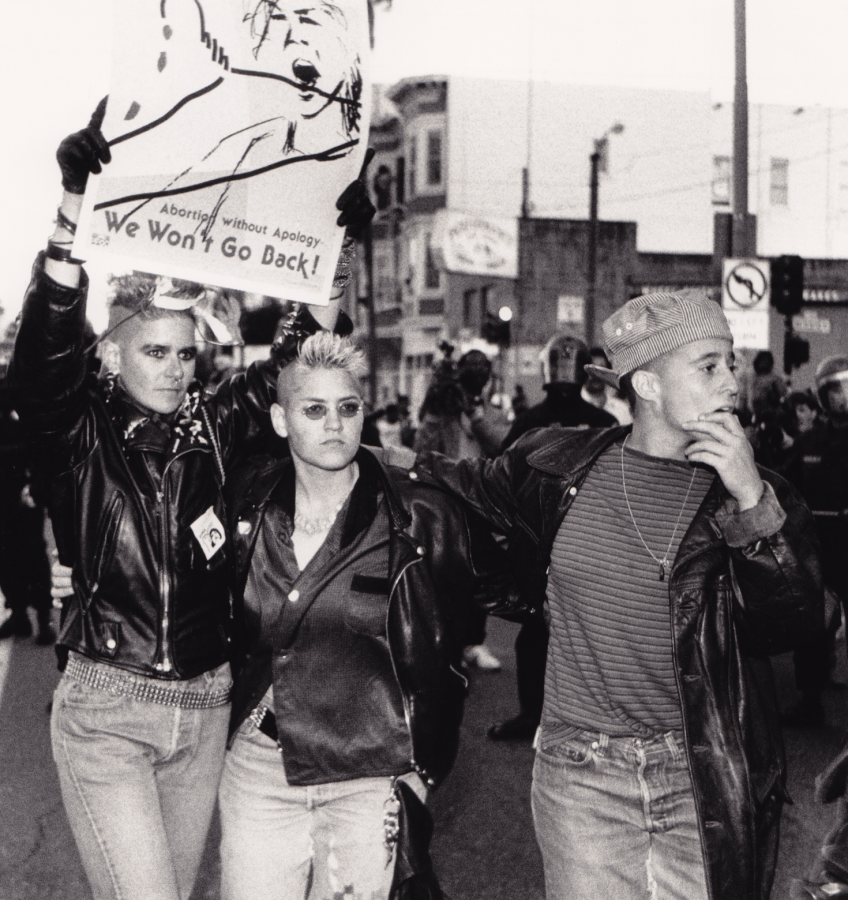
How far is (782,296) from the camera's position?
51.6ft

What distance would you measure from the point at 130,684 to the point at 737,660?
158 centimetres

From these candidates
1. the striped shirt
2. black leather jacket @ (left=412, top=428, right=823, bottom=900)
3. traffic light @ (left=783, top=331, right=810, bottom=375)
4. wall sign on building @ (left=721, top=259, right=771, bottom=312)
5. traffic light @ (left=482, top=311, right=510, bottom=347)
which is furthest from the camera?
traffic light @ (left=482, top=311, right=510, bottom=347)

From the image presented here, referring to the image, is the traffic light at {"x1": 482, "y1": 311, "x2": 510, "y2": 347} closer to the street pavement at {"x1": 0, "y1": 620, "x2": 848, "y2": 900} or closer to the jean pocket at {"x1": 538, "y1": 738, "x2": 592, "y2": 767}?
the street pavement at {"x1": 0, "y1": 620, "x2": 848, "y2": 900}

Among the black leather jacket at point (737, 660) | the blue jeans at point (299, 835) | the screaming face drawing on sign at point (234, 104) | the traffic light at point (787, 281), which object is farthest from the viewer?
the traffic light at point (787, 281)

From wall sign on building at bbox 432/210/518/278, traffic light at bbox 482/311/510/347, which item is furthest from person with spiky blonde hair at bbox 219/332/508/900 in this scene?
wall sign on building at bbox 432/210/518/278

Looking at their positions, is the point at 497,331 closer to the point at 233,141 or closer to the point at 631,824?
the point at 233,141

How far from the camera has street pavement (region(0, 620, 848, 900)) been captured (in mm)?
5297

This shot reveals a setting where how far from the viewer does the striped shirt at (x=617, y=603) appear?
3279mm

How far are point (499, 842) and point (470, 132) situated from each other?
147 ft

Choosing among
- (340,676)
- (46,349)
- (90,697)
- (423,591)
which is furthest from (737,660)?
(46,349)

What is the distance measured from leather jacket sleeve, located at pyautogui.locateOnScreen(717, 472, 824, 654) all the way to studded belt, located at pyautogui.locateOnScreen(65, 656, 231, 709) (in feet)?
4.89

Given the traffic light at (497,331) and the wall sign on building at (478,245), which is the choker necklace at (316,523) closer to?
the traffic light at (497,331)

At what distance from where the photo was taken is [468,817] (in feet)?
19.9

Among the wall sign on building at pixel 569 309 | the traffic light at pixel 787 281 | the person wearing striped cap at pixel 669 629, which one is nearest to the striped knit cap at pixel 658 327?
the person wearing striped cap at pixel 669 629
